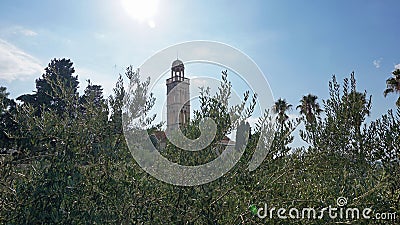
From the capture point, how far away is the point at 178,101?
3.41 metres

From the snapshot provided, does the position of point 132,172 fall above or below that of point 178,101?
below

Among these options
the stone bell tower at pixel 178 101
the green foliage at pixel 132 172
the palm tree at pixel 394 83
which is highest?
the palm tree at pixel 394 83

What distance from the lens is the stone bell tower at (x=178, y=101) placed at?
11.1 feet

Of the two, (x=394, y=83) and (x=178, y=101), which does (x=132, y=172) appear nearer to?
(x=178, y=101)

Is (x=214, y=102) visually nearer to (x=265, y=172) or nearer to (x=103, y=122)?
(x=265, y=172)

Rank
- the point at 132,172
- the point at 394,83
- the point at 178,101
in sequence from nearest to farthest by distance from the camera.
Result: the point at 132,172 < the point at 178,101 < the point at 394,83

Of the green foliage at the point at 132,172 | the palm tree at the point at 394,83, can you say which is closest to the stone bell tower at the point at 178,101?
the green foliage at the point at 132,172

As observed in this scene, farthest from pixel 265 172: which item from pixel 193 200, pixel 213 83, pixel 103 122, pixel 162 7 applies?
pixel 162 7

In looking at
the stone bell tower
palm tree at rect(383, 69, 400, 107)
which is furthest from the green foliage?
palm tree at rect(383, 69, 400, 107)

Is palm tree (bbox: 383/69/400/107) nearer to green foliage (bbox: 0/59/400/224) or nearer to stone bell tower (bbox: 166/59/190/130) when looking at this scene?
green foliage (bbox: 0/59/400/224)

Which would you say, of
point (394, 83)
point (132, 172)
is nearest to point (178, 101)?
point (132, 172)

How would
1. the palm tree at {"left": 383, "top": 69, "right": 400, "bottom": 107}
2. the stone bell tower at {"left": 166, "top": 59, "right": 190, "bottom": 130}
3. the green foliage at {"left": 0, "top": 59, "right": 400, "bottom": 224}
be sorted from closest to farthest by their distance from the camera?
the green foliage at {"left": 0, "top": 59, "right": 400, "bottom": 224} → the stone bell tower at {"left": 166, "top": 59, "right": 190, "bottom": 130} → the palm tree at {"left": 383, "top": 69, "right": 400, "bottom": 107}

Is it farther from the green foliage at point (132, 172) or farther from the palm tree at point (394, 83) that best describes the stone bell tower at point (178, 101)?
the palm tree at point (394, 83)

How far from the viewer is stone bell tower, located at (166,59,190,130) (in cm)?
338
